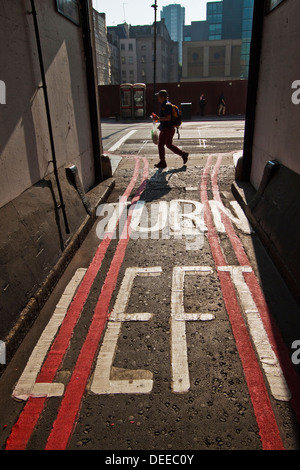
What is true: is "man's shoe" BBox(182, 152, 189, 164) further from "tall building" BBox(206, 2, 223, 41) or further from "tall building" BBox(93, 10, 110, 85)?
"tall building" BBox(206, 2, 223, 41)

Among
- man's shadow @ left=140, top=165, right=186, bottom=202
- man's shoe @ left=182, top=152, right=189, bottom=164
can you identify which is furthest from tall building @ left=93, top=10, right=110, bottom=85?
man's shadow @ left=140, top=165, right=186, bottom=202

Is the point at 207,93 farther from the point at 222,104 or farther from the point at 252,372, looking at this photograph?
the point at 252,372

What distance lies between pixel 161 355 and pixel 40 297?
1565 mm

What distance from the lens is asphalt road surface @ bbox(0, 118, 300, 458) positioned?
233 cm

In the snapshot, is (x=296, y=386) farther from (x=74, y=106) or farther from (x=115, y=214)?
(x=74, y=106)

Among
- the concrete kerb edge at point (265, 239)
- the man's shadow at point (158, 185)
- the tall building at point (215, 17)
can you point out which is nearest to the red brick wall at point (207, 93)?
the man's shadow at point (158, 185)

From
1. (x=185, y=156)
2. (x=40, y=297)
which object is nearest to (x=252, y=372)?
(x=40, y=297)

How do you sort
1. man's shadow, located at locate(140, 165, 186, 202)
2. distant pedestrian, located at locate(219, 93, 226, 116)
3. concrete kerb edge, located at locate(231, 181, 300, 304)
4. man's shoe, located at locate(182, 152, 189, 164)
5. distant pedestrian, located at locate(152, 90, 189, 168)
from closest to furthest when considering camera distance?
concrete kerb edge, located at locate(231, 181, 300, 304), man's shadow, located at locate(140, 165, 186, 202), distant pedestrian, located at locate(152, 90, 189, 168), man's shoe, located at locate(182, 152, 189, 164), distant pedestrian, located at locate(219, 93, 226, 116)

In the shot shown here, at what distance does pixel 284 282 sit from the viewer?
4082 mm

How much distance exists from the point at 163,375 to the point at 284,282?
2.11 meters

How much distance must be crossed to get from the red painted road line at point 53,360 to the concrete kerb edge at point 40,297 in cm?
33

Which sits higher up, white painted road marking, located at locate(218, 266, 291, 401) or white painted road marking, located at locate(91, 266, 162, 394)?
white painted road marking, located at locate(218, 266, 291, 401)

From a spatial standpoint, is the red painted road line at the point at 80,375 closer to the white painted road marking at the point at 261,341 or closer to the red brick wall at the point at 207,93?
the white painted road marking at the point at 261,341

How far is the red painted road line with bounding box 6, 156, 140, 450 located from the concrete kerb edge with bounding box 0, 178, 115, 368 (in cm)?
33
